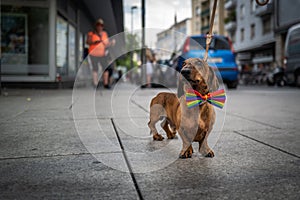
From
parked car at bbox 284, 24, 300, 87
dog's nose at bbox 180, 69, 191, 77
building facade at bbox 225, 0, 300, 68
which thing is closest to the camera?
Answer: dog's nose at bbox 180, 69, 191, 77

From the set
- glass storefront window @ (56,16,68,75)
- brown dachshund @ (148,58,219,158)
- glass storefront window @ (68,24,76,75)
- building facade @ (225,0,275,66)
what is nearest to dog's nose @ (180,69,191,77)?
brown dachshund @ (148,58,219,158)

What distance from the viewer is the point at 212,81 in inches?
70.6

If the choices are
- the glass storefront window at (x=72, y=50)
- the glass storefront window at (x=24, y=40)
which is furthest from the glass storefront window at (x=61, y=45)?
the glass storefront window at (x=72, y=50)

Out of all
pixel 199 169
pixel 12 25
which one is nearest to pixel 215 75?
pixel 199 169

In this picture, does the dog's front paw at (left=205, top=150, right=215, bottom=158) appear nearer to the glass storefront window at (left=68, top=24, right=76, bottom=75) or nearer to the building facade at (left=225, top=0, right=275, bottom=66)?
the glass storefront window at (left=68, top=24, right=76, bottom=75)

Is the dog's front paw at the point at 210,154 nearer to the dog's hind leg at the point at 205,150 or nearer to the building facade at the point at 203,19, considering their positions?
the dog's hind leg at the point at 205,150

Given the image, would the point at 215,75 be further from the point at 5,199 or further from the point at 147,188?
the point at 5,199

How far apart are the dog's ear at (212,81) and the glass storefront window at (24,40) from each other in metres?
8.19

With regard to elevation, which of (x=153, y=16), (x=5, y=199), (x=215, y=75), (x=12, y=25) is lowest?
(x=5, y=199)

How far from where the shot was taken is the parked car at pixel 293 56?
12.1 metres

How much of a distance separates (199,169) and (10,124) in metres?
2.15

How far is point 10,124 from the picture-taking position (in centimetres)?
309

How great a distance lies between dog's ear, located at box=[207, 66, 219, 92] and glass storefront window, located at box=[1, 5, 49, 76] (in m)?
8.19

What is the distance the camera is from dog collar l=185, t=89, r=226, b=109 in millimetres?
1755
